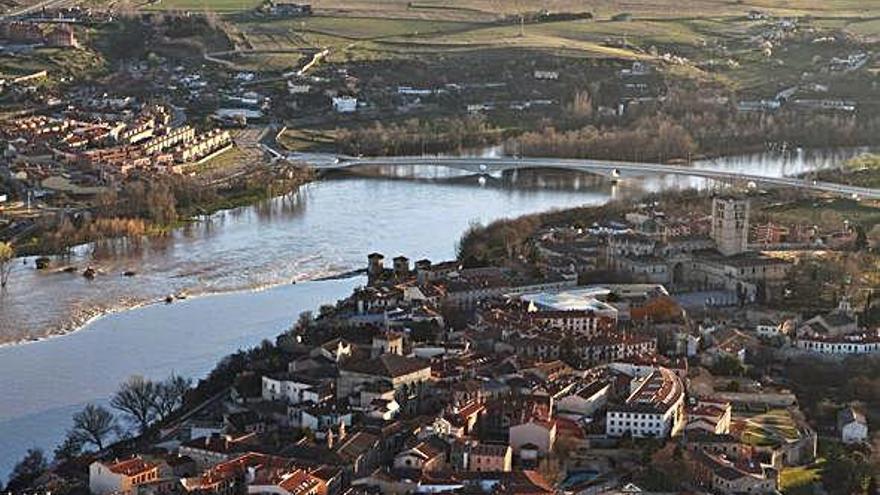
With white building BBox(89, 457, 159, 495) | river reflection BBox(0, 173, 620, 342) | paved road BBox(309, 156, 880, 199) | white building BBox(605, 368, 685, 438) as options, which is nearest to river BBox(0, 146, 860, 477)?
river reflection BBox(0, 173, 620, 342)

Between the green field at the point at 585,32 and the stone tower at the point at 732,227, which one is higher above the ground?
the stone tower at the point at 732,227

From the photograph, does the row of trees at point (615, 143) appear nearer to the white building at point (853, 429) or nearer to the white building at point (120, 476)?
the white building at point (853, 429)

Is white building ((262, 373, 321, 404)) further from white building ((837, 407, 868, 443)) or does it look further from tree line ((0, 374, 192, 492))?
white building ((837, 407, 868, 443))

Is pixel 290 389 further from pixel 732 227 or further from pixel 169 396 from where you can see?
pixel 732 227

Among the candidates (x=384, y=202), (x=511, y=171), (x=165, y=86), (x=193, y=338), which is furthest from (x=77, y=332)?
(x=165, y=86)

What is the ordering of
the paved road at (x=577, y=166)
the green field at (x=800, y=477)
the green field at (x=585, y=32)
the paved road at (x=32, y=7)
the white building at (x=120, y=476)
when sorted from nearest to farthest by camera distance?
the white building at (x=120, y=476), the green field at (x=800, y=477), the paved road at (x=577, y=166), the green field at (x=585, y=32), the paved road at (x=32, y=7)

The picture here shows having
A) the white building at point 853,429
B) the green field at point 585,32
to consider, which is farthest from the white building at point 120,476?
the green field at point 585,32
